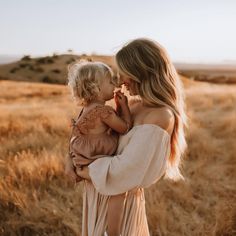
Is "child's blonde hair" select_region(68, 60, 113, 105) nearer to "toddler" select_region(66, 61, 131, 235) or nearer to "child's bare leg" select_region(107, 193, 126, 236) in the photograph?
"toddler" select_region(66, 61, 131, 235)

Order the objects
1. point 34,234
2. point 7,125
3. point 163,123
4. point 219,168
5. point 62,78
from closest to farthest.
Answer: point 163,123, point 34,234, point 219,168, point 7,125, point 62,78

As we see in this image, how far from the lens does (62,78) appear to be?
137 feet

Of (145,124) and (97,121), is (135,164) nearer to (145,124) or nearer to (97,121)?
(145,124)

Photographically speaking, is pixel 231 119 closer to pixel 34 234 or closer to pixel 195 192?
pixel 195 192

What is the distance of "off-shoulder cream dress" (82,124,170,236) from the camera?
2166mm

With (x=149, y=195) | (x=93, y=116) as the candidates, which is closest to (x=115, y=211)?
(x=93, y=116)

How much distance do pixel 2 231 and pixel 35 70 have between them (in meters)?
41.6

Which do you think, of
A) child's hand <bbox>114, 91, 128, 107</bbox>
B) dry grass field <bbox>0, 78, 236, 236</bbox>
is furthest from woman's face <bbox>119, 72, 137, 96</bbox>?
dry grass field <bbox>0, 78, 236, 236</bbox>

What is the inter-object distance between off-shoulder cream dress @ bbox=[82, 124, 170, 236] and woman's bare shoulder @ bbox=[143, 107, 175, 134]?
3 cm

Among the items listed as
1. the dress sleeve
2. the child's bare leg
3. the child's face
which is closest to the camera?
the dress sleeve

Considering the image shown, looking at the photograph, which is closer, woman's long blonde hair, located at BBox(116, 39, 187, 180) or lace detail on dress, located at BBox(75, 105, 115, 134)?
woman's long blonde hair, located at BBox(116, 39, 187, 180)

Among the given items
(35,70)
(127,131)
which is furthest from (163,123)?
(35,70)

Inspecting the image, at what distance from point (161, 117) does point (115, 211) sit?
56 centimetres

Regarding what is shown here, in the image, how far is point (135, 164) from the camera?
217 cm
